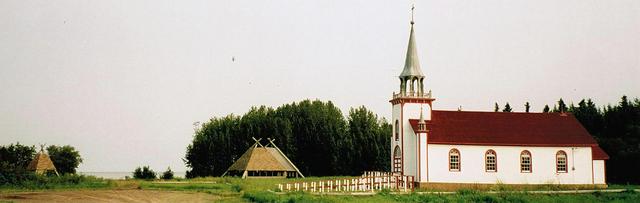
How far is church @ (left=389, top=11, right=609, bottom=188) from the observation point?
48500 mm

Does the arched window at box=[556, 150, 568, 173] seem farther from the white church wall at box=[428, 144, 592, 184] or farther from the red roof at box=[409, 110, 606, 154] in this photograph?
the red roof at box=[409, 110, 606, 154]

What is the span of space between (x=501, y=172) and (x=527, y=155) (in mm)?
2553

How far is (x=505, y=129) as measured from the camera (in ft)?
168

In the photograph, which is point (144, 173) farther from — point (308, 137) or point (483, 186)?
point (483, 186)

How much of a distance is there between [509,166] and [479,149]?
268 cm

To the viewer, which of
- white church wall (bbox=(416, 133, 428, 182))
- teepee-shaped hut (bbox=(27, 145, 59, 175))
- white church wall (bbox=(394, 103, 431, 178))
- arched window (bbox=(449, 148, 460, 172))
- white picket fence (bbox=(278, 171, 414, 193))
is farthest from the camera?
teepee-shaped hut (bbox=(27, 145, 59, 175))

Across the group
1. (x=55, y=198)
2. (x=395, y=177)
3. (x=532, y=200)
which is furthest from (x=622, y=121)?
(x=55, y=198)

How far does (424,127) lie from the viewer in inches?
1900

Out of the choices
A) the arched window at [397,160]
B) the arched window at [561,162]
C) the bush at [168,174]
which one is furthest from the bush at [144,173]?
the arched window at [561,162]

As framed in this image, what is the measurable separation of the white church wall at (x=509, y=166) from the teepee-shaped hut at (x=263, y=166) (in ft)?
61.6

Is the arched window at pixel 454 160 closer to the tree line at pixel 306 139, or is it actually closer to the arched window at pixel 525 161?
the arched window at pixel 525 161

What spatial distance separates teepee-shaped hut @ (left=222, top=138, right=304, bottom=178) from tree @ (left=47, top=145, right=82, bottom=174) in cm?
3527

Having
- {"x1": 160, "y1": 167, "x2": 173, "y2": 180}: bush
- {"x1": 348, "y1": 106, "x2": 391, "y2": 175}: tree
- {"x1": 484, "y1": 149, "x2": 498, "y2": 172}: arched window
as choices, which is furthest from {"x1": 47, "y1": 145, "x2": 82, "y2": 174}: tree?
{"x1": 484, "y1": 149, "x2": 498, "y2": 172}: arched window

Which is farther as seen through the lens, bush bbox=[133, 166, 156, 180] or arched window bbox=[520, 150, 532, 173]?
bush bbox=[133, 166, 156, 180]
